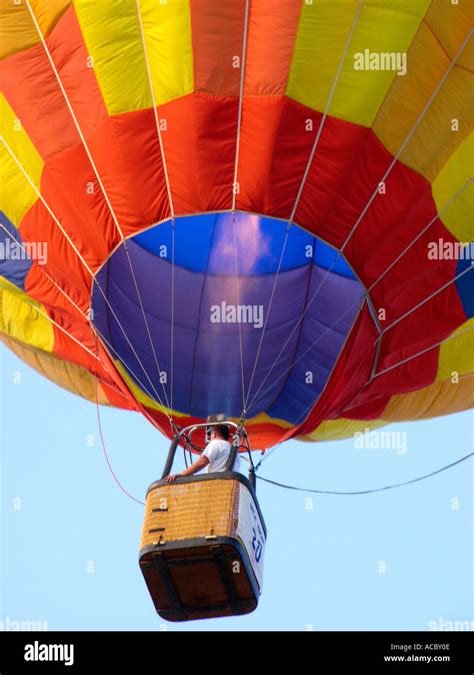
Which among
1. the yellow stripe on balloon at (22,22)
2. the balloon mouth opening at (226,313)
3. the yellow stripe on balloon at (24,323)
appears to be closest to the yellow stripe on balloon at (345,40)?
the balloon mouth opening at (226,313)

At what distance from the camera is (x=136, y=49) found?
337 inches

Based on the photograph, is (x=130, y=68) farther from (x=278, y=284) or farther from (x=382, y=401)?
(x=382, y=401)

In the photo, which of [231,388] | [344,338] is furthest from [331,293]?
[231,388]

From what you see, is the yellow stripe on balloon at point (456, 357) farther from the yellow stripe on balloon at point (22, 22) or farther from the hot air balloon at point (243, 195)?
the yellow stripe on balloon at point (22, 22)

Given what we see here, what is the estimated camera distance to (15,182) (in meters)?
9.12

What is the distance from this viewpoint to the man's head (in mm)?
8116

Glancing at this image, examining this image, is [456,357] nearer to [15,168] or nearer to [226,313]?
[226,313]

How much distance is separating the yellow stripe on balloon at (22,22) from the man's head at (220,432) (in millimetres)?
2546

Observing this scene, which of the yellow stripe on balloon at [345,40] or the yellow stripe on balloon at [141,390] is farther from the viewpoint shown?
the yellow stripe on balloon at [141,390]

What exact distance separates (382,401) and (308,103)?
8.14 feet

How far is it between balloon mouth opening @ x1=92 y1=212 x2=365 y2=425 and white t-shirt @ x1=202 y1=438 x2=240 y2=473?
1.11m

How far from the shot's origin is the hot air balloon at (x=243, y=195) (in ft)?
27.7

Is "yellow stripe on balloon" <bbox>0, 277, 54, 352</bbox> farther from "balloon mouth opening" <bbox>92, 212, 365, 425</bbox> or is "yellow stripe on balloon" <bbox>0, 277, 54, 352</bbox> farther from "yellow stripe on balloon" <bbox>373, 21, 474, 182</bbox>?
"yellow stripe on balloon" <bbox>373, 21, 474, 182</bbox>

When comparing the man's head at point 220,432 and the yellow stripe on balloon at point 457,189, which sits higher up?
the yellow stripe on balloon at point 457,189
